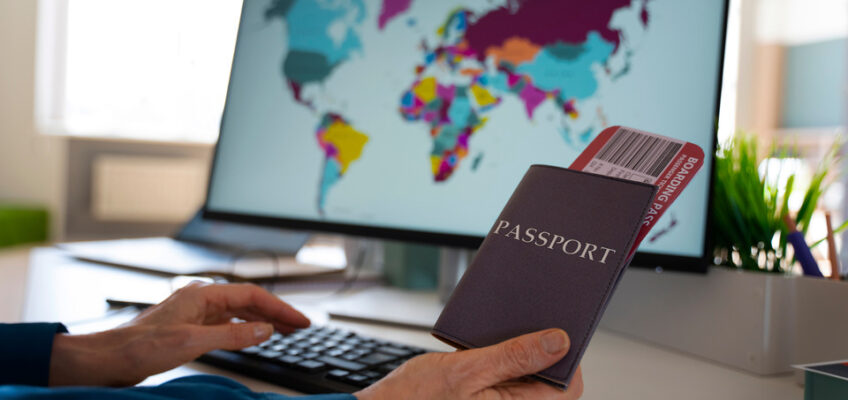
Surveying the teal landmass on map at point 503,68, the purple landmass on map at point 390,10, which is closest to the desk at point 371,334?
the teal landmass on map at point 503,68

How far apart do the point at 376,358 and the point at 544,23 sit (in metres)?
0.40

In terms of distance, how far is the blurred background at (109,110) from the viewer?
351cm

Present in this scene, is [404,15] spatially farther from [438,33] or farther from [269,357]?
[269,357]

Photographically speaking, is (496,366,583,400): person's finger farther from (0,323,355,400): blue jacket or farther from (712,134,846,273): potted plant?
(712,134,846,273): potted plant

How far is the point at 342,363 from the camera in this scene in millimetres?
545

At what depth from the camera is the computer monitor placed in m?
0.63

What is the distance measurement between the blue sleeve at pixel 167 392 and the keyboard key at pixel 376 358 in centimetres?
12

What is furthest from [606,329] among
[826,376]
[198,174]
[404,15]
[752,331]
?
[198,174]

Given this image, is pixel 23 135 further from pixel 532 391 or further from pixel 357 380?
pixel 532 391

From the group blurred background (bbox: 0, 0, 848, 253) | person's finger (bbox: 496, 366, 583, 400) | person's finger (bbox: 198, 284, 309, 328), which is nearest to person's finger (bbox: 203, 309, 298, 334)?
person's finger (bbox: 198, 284, 309, 328)

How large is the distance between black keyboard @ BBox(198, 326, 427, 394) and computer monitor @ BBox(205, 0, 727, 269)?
→ 18 cm

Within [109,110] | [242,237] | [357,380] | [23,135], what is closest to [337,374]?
[357,380]

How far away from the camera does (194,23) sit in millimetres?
3684

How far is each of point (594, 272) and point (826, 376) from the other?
0.60ft
